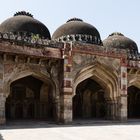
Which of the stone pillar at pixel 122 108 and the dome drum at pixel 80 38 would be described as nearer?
the stone pillar at pixel 122 108

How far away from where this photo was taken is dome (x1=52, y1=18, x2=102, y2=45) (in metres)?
16.9

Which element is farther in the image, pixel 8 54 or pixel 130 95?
pixel 130 95

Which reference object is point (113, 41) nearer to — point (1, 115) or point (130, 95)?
point (130, 95)

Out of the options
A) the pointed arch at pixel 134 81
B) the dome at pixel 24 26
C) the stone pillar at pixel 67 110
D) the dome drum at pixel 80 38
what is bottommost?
the stone pillar at pixel 67 110

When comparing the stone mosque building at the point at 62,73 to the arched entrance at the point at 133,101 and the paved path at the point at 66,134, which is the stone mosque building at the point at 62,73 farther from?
the paved path at the point at 66,134

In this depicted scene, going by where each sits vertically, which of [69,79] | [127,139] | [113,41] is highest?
[113,41]

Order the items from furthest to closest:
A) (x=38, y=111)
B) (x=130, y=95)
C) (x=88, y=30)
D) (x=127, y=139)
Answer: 1. (x=130, y=95)
2. (x=88, y=30)
3. (x=38, y=111)
4. (x=127, y=139)

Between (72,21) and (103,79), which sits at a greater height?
(72,21)

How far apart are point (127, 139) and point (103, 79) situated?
706 centimetres

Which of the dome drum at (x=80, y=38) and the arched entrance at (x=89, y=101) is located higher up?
the dome drum at (x=80, y=38)

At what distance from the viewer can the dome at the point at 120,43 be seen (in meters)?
19.5

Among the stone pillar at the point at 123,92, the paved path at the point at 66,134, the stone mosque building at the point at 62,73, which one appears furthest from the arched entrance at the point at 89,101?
the paved path at the point at 66,134

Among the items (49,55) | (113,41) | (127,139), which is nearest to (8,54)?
(49,55)

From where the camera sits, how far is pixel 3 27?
53.1 feet
